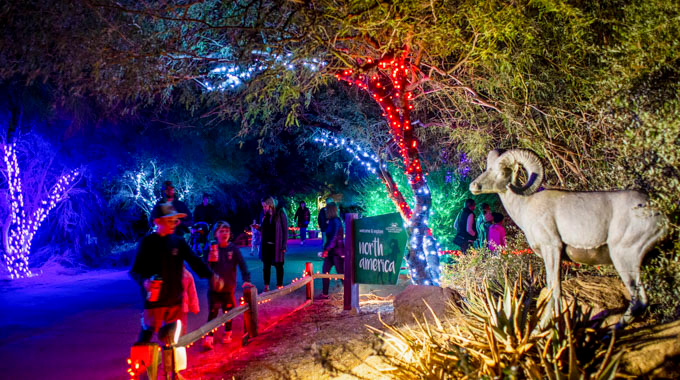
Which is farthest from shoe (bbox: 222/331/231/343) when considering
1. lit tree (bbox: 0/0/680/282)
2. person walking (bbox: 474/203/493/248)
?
person walking (bbox: 474/203/493/248)

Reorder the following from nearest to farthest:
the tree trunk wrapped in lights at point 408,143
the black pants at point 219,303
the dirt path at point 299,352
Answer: the dirt path at point 299,352 → the black pants at point 219,303 → the tree trunk wrapped in lights at point 408,143

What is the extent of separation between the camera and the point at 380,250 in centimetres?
823

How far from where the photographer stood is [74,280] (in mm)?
13055

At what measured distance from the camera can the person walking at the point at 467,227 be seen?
1144 cm

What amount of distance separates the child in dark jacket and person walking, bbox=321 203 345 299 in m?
2.82

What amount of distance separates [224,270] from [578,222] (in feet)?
15.6

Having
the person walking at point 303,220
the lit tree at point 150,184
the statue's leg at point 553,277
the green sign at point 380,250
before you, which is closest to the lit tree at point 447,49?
the statue's leg at point 553,277

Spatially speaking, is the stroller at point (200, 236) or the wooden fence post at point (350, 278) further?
the stroller at point (200, 236)

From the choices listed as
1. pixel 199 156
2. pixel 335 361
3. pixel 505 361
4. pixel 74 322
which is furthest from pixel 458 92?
pixel 199 156

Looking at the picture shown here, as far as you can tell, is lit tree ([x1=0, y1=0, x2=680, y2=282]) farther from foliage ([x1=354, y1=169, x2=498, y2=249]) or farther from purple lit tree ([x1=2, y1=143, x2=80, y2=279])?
purple lit tree ([x1=2, y1=143, x2=80, y2=279])

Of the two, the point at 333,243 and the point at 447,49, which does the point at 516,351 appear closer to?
the point at 447,49

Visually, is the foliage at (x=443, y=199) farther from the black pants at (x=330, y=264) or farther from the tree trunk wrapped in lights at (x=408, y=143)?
the black pants at (x=330, y=264)

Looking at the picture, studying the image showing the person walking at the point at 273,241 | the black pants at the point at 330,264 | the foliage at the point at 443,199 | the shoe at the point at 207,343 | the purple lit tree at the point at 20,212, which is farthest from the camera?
the foliage at the point at 443,199

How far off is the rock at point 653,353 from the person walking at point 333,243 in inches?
245
